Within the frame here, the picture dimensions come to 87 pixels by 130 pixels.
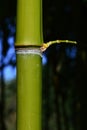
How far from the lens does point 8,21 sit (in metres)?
3.86

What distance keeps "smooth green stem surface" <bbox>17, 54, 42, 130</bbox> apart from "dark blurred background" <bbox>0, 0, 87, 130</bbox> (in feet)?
6.55

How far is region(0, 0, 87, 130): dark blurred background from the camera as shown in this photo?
132 inches

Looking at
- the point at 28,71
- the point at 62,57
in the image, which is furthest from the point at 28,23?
the point at 62,57

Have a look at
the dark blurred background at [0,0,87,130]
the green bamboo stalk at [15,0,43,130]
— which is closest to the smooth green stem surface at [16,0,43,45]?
the green bamboo stalk at [15,0,43,130]

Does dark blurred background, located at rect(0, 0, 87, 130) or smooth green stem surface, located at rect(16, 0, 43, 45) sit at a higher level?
smooth green stem surface, located at rect(16, 0, 43, 45)

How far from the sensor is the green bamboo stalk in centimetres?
94

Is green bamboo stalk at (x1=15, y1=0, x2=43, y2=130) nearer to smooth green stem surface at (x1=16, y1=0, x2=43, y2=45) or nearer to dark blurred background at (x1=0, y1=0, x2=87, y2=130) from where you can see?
smooth green stem surface at (x1=16, y1=0, x2=43, y2=45)

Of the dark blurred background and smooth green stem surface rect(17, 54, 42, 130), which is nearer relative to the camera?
smooth green stem surface rect(17, 54, 42, 130)

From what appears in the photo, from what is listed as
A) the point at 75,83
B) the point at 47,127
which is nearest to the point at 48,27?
the point at 75,83

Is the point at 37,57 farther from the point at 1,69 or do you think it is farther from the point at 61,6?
the point at 1,69

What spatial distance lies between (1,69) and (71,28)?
94 cm

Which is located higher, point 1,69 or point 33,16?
point 33,16

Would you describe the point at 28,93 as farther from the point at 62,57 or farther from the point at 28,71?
the point at 62,57

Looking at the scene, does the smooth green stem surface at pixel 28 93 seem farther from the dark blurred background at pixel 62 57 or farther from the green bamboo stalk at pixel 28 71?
the dark blurred background at pixel 62 57
